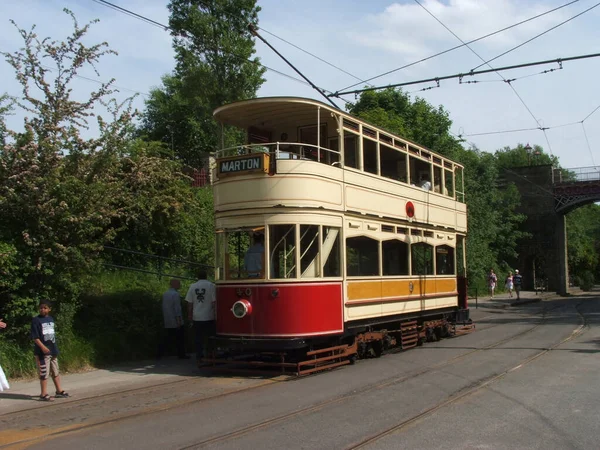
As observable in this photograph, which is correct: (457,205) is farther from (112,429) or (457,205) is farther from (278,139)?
(112,429)

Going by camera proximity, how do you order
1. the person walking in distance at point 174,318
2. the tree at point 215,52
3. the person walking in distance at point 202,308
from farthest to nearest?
the tree at point 215,52, the person walking in distance at point 174,318, the person walking in distance at point 202,308

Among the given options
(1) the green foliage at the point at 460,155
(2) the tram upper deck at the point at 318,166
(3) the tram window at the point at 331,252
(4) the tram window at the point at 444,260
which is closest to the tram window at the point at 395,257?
(2) the tram upper deck at the point at 318,166

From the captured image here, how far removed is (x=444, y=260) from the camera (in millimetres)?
16516

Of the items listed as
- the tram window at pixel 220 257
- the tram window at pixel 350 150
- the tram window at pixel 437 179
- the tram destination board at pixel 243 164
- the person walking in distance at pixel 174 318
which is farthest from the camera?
the tram window at pixel 437 179

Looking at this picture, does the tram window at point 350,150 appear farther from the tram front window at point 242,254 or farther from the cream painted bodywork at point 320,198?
the tram front window at point 242,254

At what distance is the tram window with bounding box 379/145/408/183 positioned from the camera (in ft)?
44.9

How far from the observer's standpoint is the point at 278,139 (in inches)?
540

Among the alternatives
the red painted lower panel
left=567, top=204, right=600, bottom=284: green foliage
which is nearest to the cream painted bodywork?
the red painted lower panel

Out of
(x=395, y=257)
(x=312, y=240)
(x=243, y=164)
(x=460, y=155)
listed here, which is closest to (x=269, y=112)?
(x=243, y=164)

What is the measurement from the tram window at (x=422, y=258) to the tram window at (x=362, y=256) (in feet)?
6.44

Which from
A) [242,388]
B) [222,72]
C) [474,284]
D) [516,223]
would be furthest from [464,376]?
[516,223]

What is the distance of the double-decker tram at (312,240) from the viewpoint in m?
10.8

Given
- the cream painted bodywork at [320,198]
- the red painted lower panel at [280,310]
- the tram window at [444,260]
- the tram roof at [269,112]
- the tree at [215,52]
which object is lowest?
the red painted lower panel at [280,310]

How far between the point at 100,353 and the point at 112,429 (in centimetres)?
515
